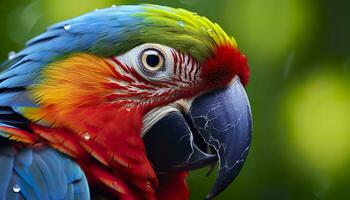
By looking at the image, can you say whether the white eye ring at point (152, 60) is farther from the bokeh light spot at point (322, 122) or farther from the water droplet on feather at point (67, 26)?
the bokeh light spot at point (322, 122)

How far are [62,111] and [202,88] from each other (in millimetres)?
392

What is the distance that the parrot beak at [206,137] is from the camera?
6.82 ft

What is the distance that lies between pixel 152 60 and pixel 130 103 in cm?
13

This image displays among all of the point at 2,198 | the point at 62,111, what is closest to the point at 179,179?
the point at 62,111

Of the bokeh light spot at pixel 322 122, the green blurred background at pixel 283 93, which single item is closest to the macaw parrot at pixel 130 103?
the green blurred background at pixel 283 93

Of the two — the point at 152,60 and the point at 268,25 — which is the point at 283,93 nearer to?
the point at 268,25

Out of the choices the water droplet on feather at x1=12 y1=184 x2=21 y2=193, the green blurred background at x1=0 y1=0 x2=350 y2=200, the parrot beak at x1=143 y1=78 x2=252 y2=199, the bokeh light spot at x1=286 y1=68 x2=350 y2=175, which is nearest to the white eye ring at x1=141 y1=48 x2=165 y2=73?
the parrot beak at x1=143 y1=78 x2=252 y2=199

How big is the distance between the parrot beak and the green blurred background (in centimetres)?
90

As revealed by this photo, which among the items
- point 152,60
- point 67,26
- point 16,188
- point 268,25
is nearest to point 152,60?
point 152,60

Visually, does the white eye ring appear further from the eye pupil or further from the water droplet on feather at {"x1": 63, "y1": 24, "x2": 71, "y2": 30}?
the water droplet on feather at {"x1": 63, "y1": 24, "x2": 71, "y2": 30}

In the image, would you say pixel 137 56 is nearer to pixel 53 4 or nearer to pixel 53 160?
pixel 53 160

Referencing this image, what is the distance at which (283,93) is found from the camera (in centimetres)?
318

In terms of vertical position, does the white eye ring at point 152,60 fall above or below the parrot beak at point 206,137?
above

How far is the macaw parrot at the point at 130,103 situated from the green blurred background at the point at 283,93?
0.87 m
